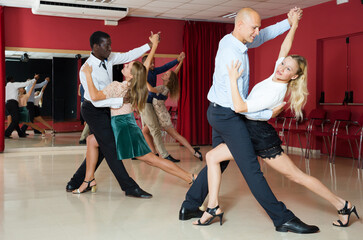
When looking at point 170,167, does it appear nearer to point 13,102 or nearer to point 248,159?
point 248,159

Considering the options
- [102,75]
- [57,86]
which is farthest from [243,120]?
[57,86]

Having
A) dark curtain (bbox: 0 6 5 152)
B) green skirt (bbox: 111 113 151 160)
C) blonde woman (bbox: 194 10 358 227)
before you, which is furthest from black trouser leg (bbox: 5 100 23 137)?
blonde woman (bbox: 194 10 358 227)

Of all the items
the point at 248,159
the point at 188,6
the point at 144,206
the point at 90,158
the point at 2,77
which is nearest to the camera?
the point at 248,159

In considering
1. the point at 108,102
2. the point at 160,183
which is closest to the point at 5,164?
the point at 160,183

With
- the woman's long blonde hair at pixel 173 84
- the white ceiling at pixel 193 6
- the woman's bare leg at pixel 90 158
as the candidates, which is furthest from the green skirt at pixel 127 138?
the white ceiling at pixel 193 6

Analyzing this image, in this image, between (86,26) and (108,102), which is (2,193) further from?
(86,26)

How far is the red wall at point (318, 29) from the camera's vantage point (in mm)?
6898

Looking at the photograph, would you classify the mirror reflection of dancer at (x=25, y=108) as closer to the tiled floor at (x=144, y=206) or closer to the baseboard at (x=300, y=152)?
the tiled floor at (x=144, y=206)

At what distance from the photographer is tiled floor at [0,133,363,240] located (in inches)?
119

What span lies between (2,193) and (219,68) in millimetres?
2691

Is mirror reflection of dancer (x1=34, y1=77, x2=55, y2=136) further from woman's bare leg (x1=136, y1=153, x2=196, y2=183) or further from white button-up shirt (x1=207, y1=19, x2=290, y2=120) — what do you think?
white button-up shirt (x1=207, y1=19, x2=290, y2=120)

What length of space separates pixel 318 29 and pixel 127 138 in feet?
16.3

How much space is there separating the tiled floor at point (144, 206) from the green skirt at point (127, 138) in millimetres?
450

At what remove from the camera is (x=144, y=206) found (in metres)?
3.79
